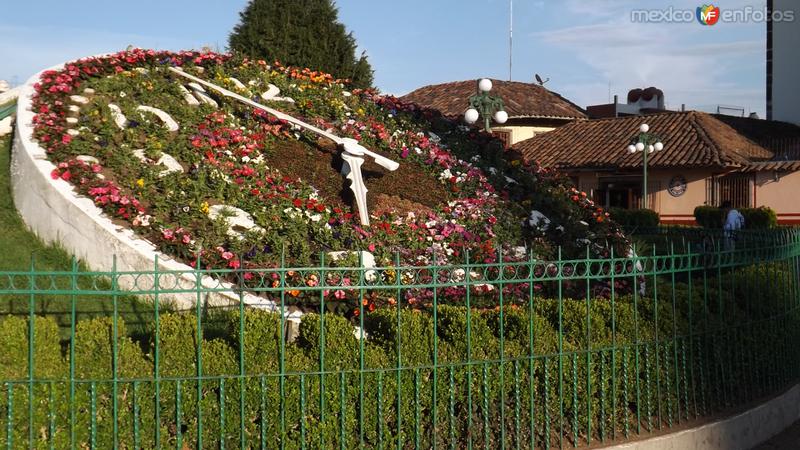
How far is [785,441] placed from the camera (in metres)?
6.65

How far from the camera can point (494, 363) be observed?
531 centimetres

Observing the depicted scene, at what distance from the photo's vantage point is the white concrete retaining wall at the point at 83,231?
6.95 m

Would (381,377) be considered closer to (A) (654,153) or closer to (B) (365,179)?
(B) (365,179)

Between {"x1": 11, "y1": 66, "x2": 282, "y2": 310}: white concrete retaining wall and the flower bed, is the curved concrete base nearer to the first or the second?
the flower bed

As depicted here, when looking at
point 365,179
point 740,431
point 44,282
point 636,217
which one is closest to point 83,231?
point 44,282

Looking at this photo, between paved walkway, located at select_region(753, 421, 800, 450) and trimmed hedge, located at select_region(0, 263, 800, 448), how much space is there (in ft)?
2.18

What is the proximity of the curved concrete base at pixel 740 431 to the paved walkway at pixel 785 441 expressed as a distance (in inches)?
1.8

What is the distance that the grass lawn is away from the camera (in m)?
6.62

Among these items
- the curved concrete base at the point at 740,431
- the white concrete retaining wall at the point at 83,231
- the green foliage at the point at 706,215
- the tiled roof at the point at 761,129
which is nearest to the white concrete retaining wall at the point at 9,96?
the white concrete retaining wall at the point at 83,231

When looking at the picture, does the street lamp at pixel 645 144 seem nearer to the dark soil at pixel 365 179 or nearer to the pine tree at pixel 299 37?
the pine tree at pixel 299 37

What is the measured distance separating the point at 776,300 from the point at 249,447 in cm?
504

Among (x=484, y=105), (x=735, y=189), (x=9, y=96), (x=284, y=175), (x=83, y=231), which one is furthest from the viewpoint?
(x=735, y=189)

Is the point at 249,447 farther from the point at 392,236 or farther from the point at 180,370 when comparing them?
the point at 392,236

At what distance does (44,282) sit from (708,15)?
112ft
